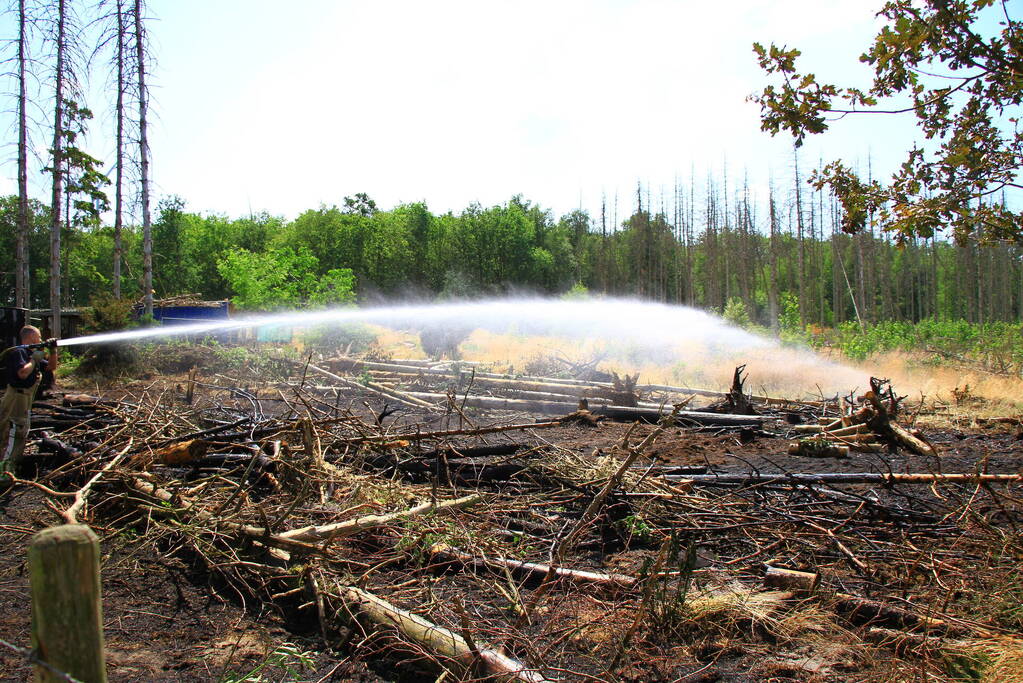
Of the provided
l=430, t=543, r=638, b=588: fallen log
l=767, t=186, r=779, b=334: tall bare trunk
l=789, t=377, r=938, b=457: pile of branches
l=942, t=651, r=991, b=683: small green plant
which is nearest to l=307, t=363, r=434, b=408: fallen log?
l=789, t=377, r=938, b=457: pile of branches

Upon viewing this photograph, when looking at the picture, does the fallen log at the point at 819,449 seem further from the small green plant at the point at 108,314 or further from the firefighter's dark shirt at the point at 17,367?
the small green plant at the point at 108,314

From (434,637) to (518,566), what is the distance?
1.30 m

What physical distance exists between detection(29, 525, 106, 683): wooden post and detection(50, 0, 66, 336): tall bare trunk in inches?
878

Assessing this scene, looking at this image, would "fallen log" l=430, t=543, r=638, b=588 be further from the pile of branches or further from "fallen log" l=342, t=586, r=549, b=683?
the pile of branches

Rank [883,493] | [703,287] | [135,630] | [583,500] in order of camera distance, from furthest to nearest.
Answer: [703,287], [883,493], [583,500], [135,630]

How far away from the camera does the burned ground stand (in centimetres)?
377

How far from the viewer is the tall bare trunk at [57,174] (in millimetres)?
20750

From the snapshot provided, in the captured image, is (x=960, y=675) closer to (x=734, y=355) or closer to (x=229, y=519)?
(x=229, y=519)

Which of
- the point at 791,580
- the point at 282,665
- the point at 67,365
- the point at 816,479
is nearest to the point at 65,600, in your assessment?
the point at 282,665

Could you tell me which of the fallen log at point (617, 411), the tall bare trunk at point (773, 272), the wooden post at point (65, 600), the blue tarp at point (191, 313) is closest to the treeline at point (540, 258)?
the tall bare trunk at point (773, 272)

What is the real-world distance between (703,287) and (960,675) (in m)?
61.0

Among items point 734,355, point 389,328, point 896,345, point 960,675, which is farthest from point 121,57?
point 896,345

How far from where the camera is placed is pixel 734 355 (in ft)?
68.9

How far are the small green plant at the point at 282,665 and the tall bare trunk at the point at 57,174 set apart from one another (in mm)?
20594
